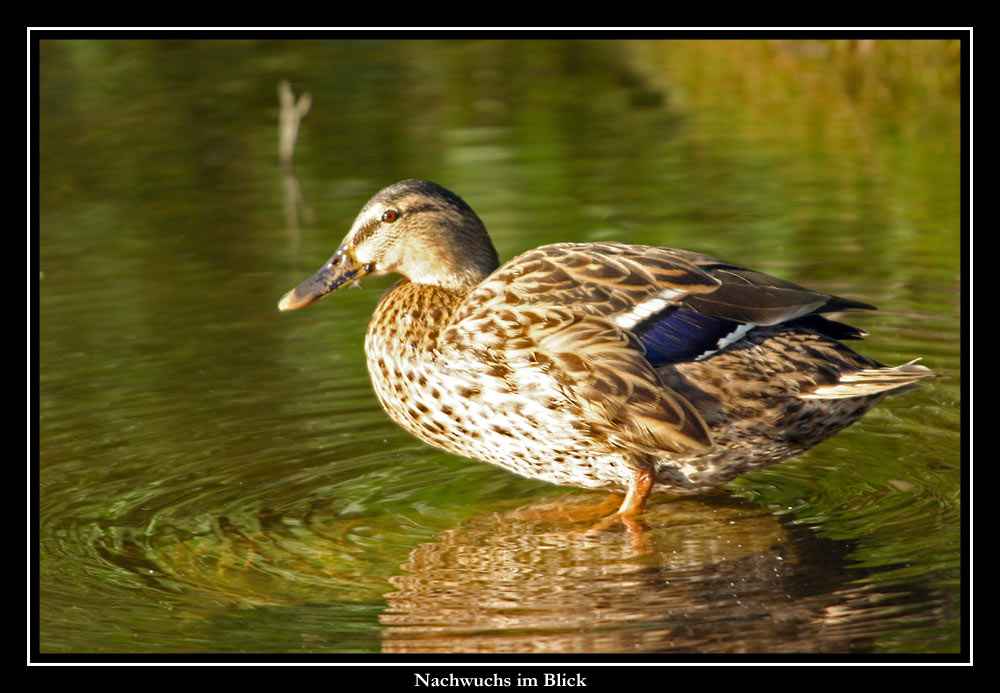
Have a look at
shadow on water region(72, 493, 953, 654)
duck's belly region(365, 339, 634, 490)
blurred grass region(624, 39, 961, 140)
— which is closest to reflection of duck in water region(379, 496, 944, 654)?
shadow on water region(72, 493, 953, 654)

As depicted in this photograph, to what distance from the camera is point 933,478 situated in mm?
6398

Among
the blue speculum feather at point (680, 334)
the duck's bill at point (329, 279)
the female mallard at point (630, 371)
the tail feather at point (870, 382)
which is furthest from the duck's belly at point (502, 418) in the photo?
the tail feather at point (870, 382)

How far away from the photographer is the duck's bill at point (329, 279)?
693cm

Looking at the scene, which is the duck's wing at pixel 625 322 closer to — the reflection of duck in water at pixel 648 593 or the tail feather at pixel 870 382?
the tail feather at pixel 870 382

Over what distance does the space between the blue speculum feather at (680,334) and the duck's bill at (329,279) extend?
1672 millimetres

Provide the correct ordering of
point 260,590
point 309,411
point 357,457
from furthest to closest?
point 309,411
point 357,457
point 260,590

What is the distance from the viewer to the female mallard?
5.95 meters

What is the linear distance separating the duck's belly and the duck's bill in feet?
2.03

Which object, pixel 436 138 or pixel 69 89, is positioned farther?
pixel 69 89

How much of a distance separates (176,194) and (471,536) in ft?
22.5

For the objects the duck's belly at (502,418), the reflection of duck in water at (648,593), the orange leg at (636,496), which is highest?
the duck's belly at (502,418)

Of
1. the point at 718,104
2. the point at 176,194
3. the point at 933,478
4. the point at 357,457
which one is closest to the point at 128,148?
the point at 176,194

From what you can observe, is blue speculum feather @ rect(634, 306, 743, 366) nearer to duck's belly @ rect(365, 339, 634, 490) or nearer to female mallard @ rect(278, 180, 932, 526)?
female mallard @ rect(278, 180, 932, 526)

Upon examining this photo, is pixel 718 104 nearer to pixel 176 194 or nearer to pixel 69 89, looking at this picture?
pixel 176 194
